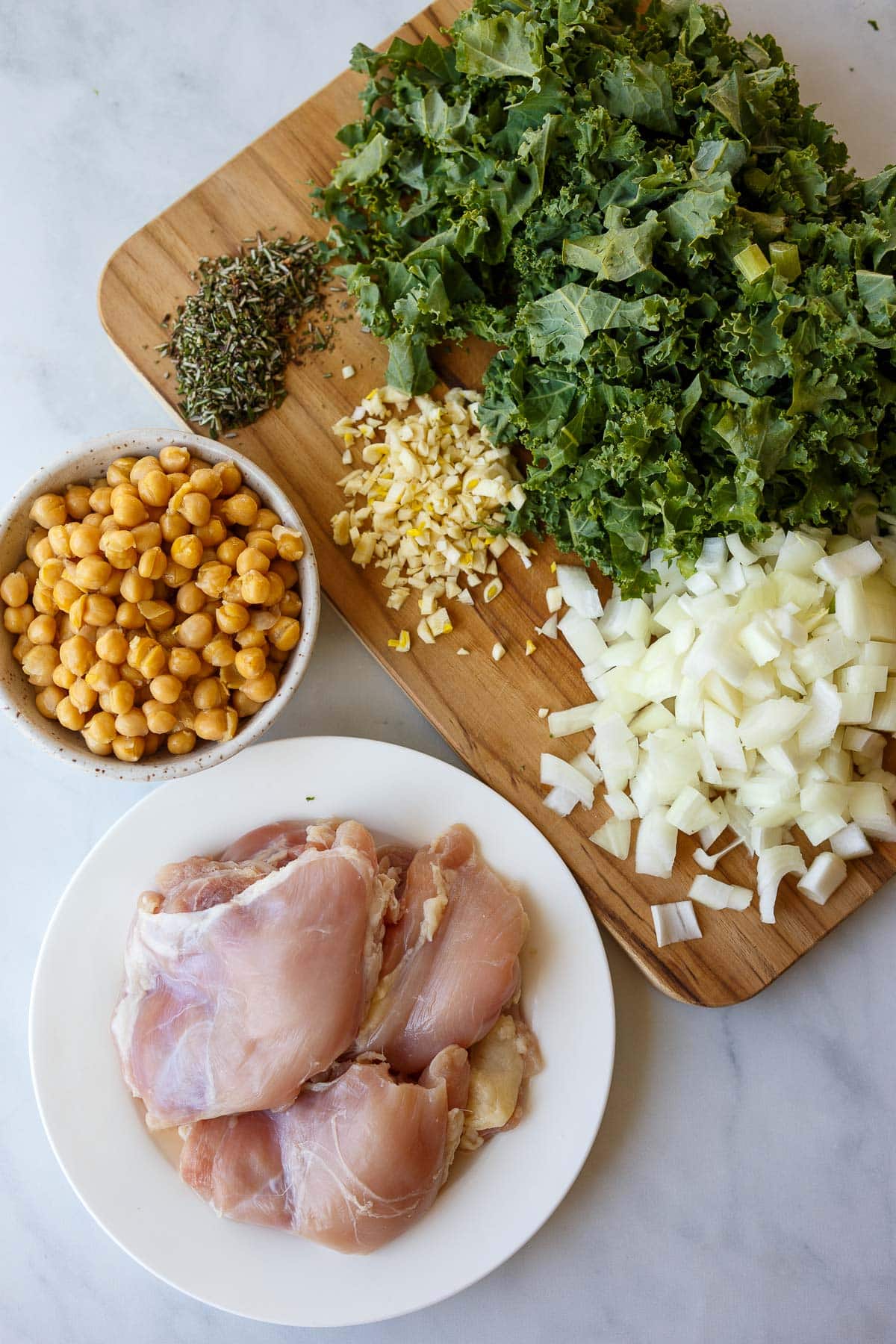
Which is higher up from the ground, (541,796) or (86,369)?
(86,369)

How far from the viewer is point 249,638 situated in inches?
77.2

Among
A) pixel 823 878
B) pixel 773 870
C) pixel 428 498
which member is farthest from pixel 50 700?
pixel 823 878

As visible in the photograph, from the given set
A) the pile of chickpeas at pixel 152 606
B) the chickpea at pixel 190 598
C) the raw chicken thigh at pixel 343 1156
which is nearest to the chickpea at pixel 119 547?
the pile of chickpeas at pixel 152 606

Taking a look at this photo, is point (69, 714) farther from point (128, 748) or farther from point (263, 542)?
point (263, 542)

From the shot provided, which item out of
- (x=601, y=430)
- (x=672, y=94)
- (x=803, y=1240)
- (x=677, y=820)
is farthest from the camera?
(x=803, y=1240)

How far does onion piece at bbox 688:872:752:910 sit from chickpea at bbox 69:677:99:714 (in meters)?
1.37

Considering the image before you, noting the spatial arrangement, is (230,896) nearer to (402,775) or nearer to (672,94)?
(402,775)

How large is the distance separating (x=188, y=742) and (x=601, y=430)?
42.5 inches

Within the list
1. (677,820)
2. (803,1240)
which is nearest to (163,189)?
(677,820)

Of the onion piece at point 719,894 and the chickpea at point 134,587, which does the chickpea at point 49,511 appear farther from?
the onion piece at point 719,894

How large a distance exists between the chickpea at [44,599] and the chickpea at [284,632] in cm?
44

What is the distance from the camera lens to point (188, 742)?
6.53 feet

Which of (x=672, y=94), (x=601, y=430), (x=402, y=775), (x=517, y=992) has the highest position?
(x=672, y=94)

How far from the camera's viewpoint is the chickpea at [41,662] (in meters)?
1.93
